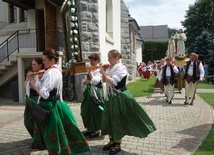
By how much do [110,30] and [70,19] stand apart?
4.41m

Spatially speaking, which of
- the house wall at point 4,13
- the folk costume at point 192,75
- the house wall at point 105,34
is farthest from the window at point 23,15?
the folk costume at point 192,75

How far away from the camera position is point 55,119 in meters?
4.09

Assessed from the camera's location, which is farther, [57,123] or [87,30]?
[87,30]

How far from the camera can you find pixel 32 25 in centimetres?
1463

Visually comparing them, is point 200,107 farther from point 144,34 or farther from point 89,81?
point 144,34

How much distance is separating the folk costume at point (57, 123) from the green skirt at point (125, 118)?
2.04 ft

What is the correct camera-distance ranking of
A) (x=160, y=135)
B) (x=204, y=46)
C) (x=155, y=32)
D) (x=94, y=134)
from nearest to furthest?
(x=94, y=134) → (x=160, y=135) → (x=204, y=46) → (x=155, y=32)

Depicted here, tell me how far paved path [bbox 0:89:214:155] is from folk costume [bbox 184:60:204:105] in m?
1.21

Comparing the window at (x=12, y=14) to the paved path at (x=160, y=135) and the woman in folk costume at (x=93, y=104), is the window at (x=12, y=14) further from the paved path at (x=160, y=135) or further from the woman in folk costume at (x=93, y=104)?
the woman in folk costume at (x=93, y=104)

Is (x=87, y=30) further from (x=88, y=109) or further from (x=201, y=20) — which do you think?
(x=201, y=20)

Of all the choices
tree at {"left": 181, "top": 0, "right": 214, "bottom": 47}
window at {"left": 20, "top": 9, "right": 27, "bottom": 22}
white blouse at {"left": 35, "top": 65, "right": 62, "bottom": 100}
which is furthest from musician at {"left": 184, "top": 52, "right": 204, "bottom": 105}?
tree at {"left": 181, "top": 0, "right": 214, "bottom": 47}

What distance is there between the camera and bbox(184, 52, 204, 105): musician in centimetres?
988

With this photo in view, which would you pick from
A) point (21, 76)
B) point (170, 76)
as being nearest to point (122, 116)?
point (170, 76)

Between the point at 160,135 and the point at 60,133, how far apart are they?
272 cm
